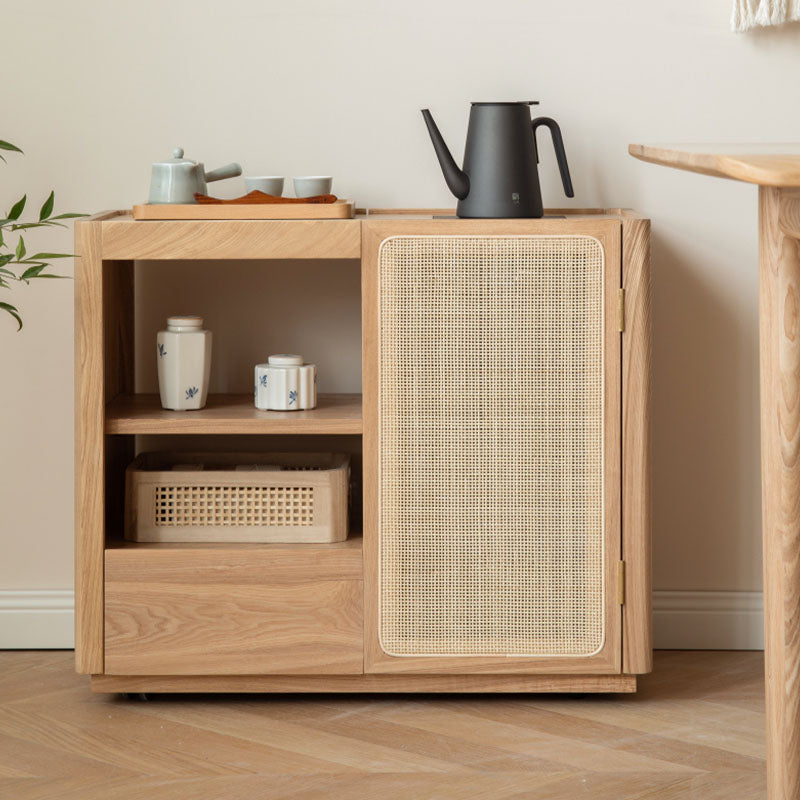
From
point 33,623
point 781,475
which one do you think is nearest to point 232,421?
point 33,623

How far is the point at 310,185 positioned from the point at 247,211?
18 centimetres

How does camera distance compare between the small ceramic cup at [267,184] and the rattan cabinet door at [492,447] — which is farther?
the small ceramic cup at [267,184]

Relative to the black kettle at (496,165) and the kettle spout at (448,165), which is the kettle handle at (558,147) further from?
the kettle spout at (448,165)

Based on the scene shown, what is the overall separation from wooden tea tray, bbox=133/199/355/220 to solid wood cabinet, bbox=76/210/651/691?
31mm

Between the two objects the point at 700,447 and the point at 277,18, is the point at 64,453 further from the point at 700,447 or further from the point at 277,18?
the point at 700,447

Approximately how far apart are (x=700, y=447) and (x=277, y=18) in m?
1.15

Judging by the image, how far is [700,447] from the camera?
2.24 metres

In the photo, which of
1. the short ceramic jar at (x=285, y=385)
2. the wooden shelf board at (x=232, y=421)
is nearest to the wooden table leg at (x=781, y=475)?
the wooden shelf board at (x=232, y=421)

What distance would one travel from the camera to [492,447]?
6.09ft

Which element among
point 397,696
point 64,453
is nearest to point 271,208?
point 64,453

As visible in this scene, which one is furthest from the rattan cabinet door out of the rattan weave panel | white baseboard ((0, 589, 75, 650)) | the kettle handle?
white baseboard ((0, 589, 75, 650))

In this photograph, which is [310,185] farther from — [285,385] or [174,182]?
[285,385]

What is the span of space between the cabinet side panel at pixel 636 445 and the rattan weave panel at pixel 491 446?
0.14 ft

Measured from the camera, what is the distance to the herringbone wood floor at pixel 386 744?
1637mm
